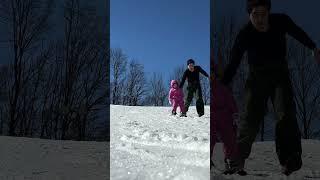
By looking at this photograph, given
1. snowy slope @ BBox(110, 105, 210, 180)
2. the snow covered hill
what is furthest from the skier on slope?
snowy slope @ BBox(110, 105, 210, 180)

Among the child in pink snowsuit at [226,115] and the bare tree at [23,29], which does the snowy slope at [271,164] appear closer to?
the child in pink snowsuit at [226,115]

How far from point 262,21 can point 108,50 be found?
1799 millimetres

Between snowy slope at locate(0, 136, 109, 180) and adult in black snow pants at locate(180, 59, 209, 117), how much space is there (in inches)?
85.9

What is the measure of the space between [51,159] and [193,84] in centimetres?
318

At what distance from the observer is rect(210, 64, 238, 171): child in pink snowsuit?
13.8ft

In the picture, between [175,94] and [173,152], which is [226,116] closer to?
[173,152]

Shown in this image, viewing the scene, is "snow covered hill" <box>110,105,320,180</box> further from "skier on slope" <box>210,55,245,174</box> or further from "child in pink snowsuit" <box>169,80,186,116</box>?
"child in pink snowsuit" <box>169,80,186,116</box>

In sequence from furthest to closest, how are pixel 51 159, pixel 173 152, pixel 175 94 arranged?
pixel 175 94, pixel 173 152, pixel 51 159

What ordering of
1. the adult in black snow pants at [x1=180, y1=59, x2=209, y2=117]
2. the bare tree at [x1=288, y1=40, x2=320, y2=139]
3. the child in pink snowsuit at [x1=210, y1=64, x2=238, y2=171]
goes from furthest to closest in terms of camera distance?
the adult in black snow pants at [x1=180, y1=59, x2=209, y2=117], the child in pink snowsuit at [x1=210, y1=64, x2=238, y2=171], the bare tree at [x1=288, y1=40, x2=320, y2=139]

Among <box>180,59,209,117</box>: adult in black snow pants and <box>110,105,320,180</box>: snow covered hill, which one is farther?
<box>180,59,209,117</box>: adult in black snow pants

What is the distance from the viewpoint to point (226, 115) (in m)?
4.26

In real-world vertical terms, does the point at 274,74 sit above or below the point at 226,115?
above

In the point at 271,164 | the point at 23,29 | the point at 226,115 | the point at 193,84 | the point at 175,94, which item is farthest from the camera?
the point at 175,94

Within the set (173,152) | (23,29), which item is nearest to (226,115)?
(173,152)
